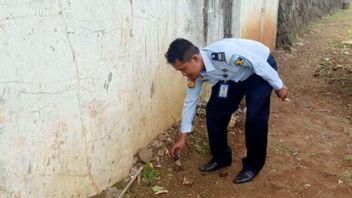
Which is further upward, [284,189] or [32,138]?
[32,138]

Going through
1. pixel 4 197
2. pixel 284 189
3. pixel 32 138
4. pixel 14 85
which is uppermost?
pixel 14 85

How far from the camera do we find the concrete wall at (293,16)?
8.04 metres

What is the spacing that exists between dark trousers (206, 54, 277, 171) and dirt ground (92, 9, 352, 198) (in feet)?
0.68

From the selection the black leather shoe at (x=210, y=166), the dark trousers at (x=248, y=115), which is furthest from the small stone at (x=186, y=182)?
the dark trousers at (x=248, y=115)

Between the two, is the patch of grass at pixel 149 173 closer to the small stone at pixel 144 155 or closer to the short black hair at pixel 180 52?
the small stone at pixel 144 155

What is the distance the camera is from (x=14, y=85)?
2.40 metres

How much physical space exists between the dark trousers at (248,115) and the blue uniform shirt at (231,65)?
9cm

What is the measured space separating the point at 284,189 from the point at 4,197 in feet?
6.77

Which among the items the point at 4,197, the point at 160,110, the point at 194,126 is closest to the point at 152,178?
the point at 160,110

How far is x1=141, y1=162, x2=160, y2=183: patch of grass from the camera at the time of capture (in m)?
3.54

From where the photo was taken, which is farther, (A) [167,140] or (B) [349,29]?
(B) [349,29]

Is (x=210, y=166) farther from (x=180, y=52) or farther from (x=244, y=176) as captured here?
(x=180, y=52)

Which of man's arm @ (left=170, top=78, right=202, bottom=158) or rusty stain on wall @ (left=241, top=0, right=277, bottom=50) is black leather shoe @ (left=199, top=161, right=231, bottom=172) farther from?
rusty stain on wall @ (left=241, top=0, right=277, bottom=50)

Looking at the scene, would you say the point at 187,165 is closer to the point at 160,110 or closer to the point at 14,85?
the point at 160,110
